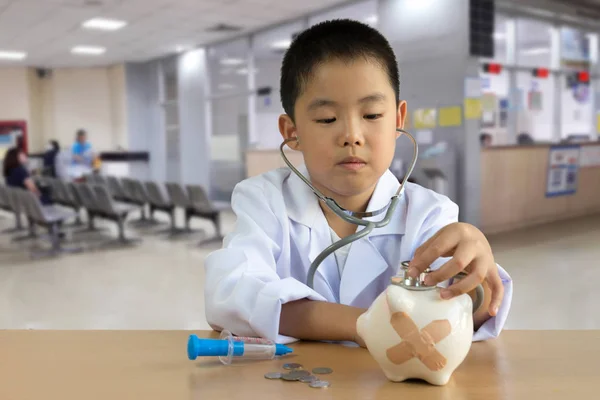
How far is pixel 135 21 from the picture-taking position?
8234 mm

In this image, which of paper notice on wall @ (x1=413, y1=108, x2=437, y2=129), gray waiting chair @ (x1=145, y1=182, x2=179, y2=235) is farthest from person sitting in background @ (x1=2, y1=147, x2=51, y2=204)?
paper notice on wall @ (x1=413, y1=108, x2=437, y2=129)

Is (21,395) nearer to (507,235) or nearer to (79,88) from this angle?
(507,235)

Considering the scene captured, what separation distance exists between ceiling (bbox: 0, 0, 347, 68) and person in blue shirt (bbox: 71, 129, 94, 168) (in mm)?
1671

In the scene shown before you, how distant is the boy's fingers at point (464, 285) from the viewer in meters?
0.64

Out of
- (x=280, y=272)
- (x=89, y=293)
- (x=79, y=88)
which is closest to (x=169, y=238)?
(x=89, y=293)

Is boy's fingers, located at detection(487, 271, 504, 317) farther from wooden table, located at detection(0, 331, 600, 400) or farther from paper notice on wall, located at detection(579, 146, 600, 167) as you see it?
paper notice on wall, located at detection(579, 146, 600, 167)

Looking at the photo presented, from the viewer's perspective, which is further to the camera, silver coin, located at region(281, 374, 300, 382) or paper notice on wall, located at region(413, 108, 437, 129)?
paper notice on wall, located at region(413, 108, 437, 129)

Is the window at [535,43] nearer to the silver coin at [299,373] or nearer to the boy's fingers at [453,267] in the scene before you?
the boy's fingers at [453,267]

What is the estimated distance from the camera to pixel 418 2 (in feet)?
21.1

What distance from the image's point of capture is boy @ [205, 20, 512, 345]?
33.4 inches

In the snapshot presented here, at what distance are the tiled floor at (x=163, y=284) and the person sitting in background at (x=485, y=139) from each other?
42.4 inches

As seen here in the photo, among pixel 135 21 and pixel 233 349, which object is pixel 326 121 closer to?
pixel 233 349

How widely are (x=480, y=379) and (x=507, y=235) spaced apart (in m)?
5.71

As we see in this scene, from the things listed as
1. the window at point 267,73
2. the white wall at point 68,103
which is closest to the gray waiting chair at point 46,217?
the window at point 267,73
